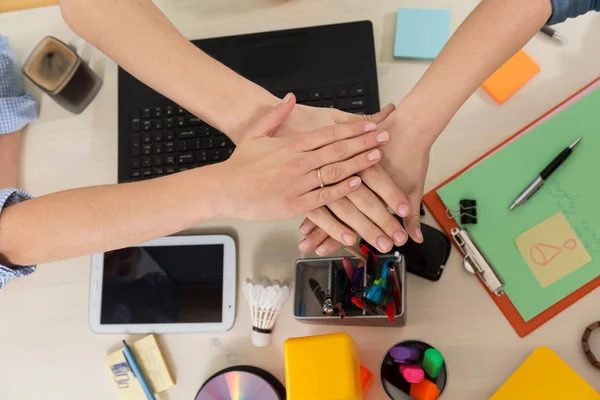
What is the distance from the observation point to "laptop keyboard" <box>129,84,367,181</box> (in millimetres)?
818

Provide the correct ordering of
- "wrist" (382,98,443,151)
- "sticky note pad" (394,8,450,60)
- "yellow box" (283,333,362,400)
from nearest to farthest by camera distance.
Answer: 1. "yellow box" (283,333,362,400)
2. "wrist" (382,98,443,151)
3. "sticky note pad" (394,8,450,60)

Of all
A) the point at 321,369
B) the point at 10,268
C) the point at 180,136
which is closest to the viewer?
the point at 321,369

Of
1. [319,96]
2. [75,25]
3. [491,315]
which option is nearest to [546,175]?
[491,315]

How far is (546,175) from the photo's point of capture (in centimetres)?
74

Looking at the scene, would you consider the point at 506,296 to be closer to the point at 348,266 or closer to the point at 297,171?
the point at 348,266

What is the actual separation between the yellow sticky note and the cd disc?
1.37 ft

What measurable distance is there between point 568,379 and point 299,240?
0.43 metres

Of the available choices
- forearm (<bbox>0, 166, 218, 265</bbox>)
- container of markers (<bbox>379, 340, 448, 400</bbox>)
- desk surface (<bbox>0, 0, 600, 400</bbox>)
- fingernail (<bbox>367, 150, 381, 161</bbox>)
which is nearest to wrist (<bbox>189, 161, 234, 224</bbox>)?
forearm (<bbox>0, 166, 218, 265</bbox>)

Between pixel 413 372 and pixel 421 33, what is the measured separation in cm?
55

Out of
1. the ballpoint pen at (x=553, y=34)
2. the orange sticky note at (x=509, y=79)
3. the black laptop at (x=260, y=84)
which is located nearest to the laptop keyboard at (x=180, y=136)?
the black laptop at (x=260, y=84)

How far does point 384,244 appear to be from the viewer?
2.27 ft

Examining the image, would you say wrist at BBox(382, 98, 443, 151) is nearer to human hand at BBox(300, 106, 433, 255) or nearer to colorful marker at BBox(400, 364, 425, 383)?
human hand at BBox(300, 106, 433, 255)

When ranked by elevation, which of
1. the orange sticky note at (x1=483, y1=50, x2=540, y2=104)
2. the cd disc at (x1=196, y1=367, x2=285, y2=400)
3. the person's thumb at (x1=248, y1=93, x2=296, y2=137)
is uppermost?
the orange sticky note at (x1=483, y1=50, x2=540, y2=104)

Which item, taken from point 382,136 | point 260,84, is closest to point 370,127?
point 382,136
